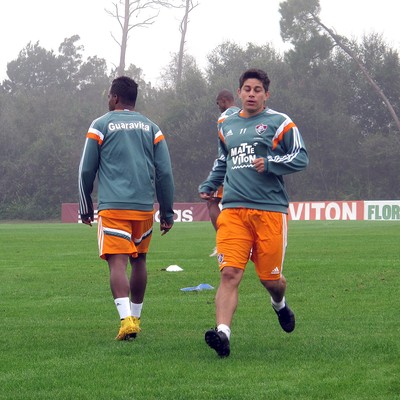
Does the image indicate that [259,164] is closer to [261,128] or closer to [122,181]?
[261,128]

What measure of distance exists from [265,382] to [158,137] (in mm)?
2886

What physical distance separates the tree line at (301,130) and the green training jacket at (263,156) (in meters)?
52.1

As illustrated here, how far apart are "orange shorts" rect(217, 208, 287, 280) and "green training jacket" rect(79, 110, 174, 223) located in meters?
0.90

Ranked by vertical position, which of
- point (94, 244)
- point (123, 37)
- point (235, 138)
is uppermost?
point (123, 37)

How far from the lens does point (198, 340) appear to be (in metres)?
7.36

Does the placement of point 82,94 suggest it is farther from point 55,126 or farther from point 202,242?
point 202,242

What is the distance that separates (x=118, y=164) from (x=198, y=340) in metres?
1.49

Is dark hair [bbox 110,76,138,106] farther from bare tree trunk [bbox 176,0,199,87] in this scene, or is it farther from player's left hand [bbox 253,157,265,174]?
bare tree trunk [bbox 176,0,199,87]

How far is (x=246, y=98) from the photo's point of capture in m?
7.11

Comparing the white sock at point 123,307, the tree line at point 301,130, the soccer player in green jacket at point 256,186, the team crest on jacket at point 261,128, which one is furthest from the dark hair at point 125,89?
the tree line at point 301,130

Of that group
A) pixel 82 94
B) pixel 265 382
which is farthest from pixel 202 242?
pixel 82 94

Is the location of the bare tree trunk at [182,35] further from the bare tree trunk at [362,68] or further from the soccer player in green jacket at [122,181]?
the soccer player in green jacket at [122,181]

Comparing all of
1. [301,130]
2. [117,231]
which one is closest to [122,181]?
[117,231]

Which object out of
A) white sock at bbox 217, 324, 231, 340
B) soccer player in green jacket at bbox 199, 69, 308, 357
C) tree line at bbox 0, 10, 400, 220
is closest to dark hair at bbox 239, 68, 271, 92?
soccer player in green jacket at bbox 199, 69, 308, 357
